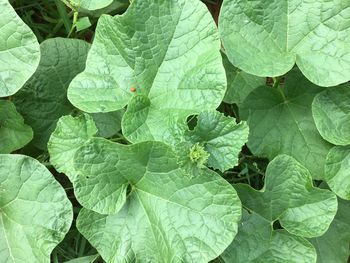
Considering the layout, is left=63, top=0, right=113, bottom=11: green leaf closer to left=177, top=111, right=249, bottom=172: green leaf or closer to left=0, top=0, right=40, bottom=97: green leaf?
left=0, top=0, right=40, bottom=97: green leaf

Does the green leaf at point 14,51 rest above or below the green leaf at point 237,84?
above

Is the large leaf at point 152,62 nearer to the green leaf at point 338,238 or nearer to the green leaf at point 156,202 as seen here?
the green leaf at point 156,202

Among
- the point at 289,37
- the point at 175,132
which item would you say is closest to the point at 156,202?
the point at 175,132

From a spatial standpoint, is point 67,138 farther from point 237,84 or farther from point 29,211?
point 237,84

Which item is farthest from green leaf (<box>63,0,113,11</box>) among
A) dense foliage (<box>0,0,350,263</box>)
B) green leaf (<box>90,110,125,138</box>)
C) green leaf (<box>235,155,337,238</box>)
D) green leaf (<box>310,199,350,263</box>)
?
green leaf (<box>310,199,350,263</box>)

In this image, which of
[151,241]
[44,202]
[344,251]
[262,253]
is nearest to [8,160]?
[44,202]

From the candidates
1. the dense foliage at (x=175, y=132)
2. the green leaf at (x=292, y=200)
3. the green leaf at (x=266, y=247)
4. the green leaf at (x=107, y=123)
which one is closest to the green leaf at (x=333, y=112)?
the dense foliage at (x=175, y=132)
